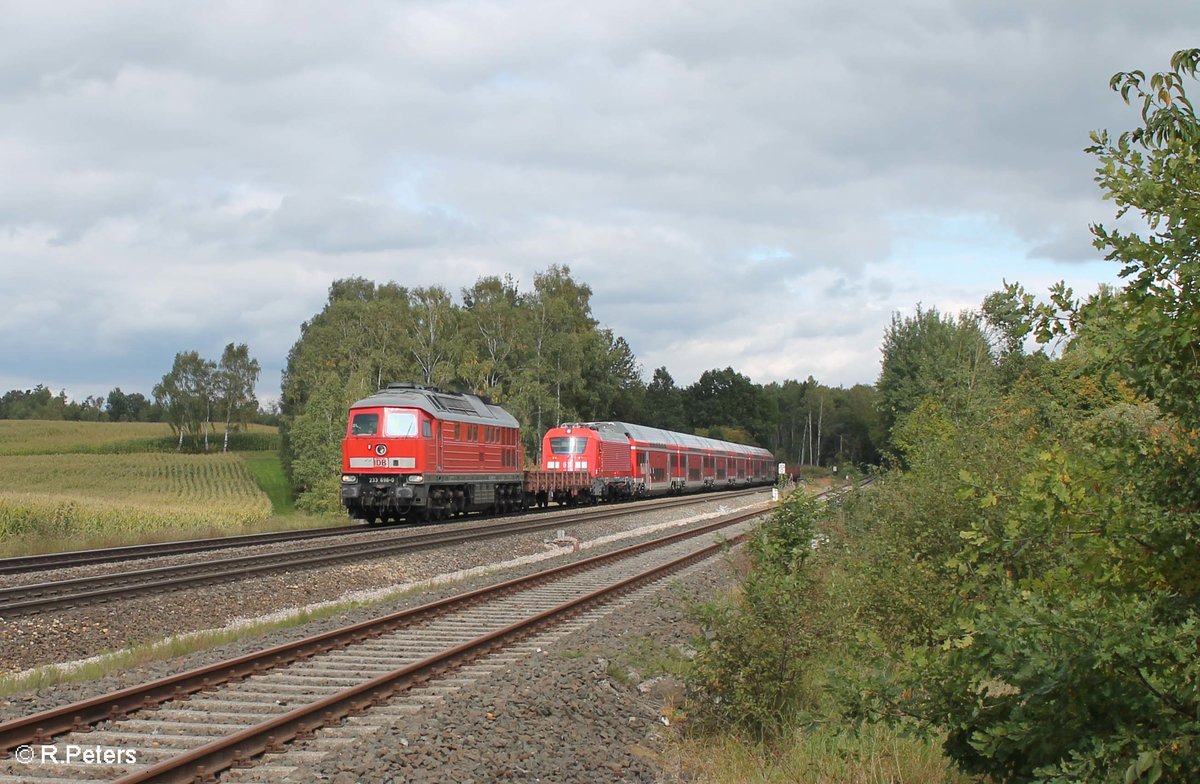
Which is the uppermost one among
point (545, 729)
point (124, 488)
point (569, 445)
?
point (569, 445)

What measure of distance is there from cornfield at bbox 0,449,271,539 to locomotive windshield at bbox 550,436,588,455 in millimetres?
12167

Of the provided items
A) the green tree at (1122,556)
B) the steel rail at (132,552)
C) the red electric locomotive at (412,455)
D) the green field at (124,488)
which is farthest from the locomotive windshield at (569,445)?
the green tree at (1122,556)

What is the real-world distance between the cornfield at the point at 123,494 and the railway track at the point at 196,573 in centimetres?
721

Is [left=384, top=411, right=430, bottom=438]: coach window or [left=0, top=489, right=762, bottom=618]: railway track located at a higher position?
[left=384, top=411, right=430, bottom=438]: coach window

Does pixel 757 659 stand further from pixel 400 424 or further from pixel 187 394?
pixel 187 394

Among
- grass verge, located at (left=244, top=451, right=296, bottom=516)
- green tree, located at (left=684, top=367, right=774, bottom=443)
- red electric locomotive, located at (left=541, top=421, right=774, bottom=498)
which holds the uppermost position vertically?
green tree, located at (left=684, top=367, right=774, bottom=443)

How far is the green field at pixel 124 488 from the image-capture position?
23203 millimetres

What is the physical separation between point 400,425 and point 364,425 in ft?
4.29

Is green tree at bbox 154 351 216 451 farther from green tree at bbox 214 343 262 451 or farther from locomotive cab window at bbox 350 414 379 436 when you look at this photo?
locomotive cab window at bbox 350 414 379 436

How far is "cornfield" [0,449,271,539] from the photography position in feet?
77.0

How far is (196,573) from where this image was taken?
1593cm

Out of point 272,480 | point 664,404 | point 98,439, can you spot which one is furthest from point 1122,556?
point 664,404

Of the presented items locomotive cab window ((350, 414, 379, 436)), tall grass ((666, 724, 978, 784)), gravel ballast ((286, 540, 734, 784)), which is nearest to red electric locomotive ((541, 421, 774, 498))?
locomotive cab window ((350, 414, 379, 436))

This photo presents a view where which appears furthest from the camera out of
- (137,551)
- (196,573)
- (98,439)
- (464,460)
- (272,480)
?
(98,439)
